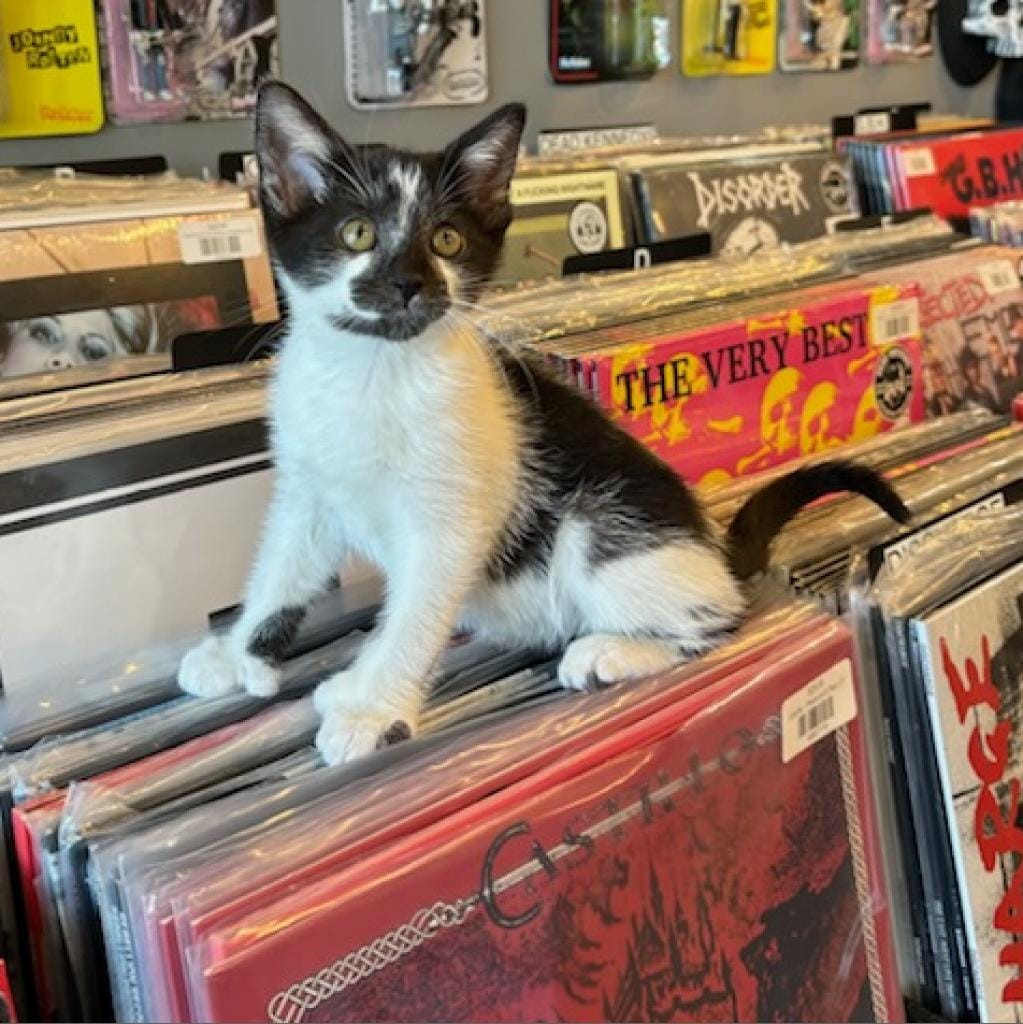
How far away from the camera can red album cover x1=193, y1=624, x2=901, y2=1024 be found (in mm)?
520

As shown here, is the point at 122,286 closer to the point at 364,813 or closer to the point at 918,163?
the point at 364,813

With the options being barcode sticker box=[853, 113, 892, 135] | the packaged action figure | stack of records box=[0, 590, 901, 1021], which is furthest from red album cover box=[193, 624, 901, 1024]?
barcode sticker box=[853, 113, 892, 135]

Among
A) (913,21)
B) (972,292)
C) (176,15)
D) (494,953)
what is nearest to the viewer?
(494,953)

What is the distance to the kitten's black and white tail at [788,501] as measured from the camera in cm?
84

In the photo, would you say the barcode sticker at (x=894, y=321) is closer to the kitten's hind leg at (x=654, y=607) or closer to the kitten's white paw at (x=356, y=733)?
the kitten's hind leg at (x=654, y=607)

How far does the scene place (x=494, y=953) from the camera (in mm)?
570

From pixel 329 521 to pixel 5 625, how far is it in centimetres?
20

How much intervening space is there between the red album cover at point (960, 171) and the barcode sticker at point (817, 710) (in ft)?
2.89

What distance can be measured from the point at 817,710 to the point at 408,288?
342 mm

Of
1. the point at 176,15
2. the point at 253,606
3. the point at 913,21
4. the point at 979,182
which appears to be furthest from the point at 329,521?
the point at 913,21

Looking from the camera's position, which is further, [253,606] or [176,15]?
[176,15]

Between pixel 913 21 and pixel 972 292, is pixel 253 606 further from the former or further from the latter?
pixel 913 21

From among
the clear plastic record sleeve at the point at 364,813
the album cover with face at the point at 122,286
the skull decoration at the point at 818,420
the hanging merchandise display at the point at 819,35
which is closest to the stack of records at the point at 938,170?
the hanging merchandise display at the point at 819,35

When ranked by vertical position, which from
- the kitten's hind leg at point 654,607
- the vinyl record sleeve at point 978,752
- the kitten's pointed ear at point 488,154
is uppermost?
the kitten's pointed ear at point 488,154
